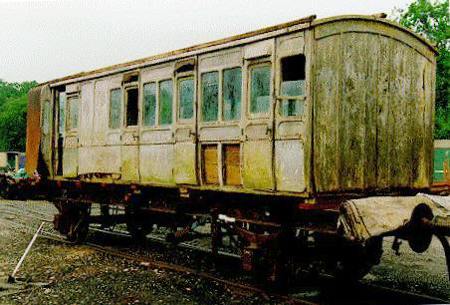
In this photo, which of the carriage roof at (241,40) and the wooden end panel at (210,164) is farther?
the wooden end panel at (210,164)

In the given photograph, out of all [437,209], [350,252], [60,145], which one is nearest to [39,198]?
[60,145]

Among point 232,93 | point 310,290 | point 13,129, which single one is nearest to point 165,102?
point 232,93

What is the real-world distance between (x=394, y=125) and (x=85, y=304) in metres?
5.08

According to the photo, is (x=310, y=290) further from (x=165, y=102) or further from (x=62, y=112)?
(x=62, y=112)

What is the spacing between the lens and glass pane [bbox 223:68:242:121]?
7.96 m

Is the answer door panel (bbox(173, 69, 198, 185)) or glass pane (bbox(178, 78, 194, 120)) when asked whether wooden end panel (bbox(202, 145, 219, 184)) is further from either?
glass pane (bbox(178, 78, 194, 120))

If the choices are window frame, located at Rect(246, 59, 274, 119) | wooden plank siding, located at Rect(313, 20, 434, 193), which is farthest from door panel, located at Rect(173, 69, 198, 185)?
wooden plank siding, located at Rect(313, 20, 434, 193)

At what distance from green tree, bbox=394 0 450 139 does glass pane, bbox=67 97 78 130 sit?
92.7 feet

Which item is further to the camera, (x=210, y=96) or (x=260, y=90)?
(x=210, y=96)

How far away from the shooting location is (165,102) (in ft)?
31.1

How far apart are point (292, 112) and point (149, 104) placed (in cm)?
368

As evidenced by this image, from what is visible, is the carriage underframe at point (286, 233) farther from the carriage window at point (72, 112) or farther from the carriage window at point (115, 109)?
the carriage window at point (72, 112)

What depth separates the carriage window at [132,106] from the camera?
34.2 ft

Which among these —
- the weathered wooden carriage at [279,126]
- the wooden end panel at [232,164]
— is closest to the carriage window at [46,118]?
the weathered wooden carriage at [279,126]
